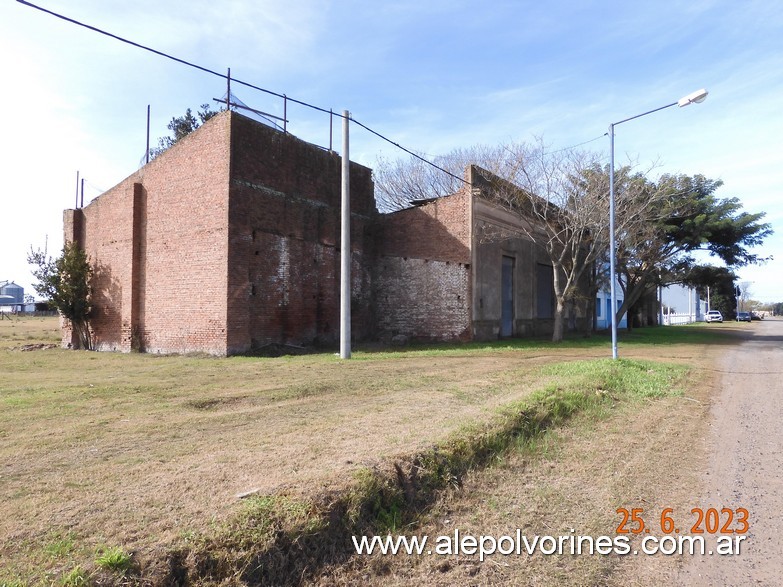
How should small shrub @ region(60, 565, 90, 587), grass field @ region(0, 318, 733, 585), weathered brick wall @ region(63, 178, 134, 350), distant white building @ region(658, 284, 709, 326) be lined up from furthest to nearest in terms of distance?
distant white building @ region(658, 284, 709, 326) < weathered brick wall @ region(63, 178, 134, 350) < grass field @ region(0, 318, 733, 585) < small shrub @ region(60, 565, 90, 587)

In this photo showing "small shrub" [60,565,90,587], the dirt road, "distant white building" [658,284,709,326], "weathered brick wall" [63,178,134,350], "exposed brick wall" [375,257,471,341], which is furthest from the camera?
"distant white building" [658,284,709,326]

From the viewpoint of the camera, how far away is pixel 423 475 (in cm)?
472

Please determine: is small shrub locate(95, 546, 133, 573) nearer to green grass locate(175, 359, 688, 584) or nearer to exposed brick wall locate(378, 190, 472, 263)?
green grass locate(175, 359, 688, 584)

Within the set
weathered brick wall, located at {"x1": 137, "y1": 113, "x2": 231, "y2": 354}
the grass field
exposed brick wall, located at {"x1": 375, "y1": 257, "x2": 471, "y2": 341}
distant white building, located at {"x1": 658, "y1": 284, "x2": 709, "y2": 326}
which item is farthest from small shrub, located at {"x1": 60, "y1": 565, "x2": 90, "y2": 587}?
distant white building, located at {"x1": 658, "y1": 284, "x2": 709, "y2": 326}

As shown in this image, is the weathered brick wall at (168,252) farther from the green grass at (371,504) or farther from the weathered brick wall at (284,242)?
the green grass at (371,504)

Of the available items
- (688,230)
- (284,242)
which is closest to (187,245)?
(284,242)

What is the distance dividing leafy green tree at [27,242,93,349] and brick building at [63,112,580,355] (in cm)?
41

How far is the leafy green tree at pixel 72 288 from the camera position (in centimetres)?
1966

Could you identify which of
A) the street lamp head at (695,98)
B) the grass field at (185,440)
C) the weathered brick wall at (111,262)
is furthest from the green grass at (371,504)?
the weathered brick wall at (111,262)

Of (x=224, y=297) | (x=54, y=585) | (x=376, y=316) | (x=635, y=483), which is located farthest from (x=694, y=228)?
(x=54, y=585)

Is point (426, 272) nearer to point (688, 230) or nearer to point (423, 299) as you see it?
point (423, 299)

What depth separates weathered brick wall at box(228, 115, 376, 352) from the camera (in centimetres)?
1645

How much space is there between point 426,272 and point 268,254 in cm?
680

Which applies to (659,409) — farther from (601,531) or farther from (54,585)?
(54,585)
